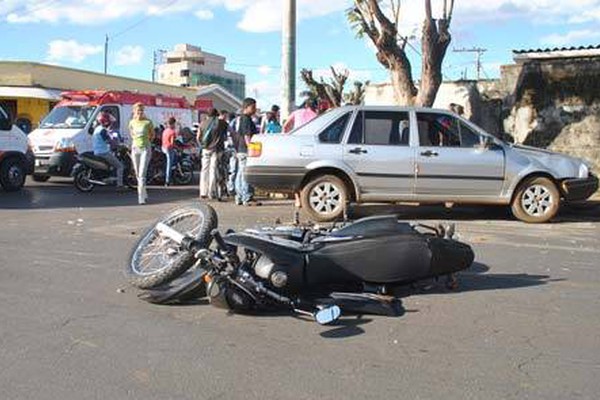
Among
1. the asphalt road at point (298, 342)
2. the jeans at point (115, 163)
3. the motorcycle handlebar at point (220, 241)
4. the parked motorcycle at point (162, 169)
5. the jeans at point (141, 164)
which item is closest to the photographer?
the asphalt road at point (298, 342)

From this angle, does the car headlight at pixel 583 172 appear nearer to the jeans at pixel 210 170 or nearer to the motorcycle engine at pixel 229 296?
the jeans at pixel 210 170

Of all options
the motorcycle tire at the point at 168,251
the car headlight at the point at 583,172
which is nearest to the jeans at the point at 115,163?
the car headlight at the point at 583,172

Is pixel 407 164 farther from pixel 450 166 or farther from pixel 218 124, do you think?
pixel 218 124

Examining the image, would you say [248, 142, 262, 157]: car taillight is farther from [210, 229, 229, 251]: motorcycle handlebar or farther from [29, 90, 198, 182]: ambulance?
[29, 90, 198, 182]: ambulance

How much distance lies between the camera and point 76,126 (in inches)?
739

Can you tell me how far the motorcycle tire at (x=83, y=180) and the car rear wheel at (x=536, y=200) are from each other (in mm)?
9064

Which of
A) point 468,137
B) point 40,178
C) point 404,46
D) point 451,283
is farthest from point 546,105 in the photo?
point 40,178

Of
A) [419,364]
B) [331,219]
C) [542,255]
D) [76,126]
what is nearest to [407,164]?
[331,219]

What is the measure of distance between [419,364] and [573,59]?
13368mm

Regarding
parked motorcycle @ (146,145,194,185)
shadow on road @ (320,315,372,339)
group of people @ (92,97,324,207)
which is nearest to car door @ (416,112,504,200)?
group of people @ (92,97,324,207)

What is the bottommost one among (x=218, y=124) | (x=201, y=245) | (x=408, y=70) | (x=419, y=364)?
(x=419, y=364)

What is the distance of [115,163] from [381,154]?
23.8 feet

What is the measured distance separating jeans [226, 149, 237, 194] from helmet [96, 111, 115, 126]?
3.75 m

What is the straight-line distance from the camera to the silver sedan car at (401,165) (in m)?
11.7
